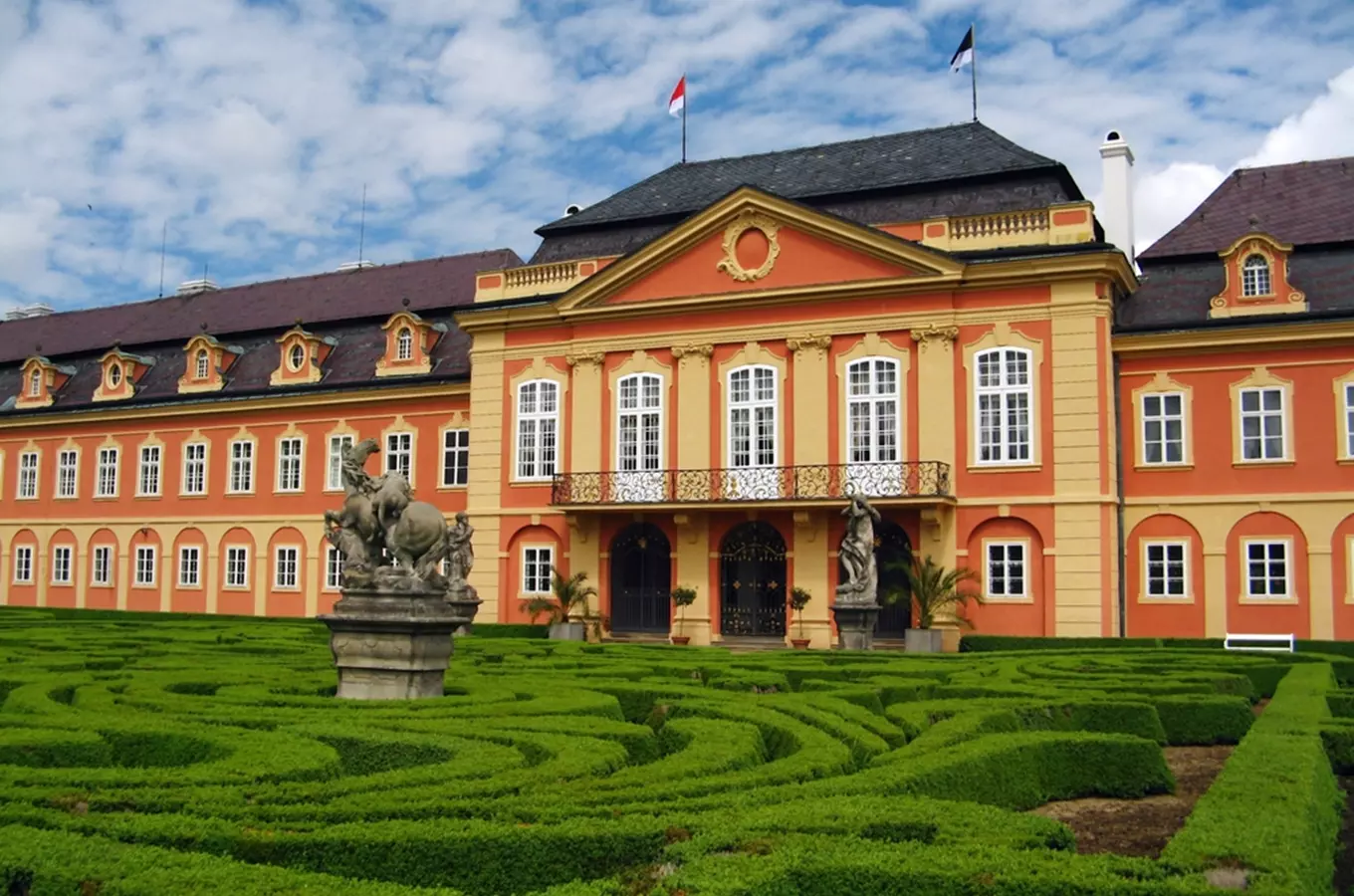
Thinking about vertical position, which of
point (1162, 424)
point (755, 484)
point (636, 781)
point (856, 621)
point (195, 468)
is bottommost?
point (636, 781)

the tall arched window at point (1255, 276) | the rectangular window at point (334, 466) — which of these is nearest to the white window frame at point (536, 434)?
the rectangular window at point (334, 466)

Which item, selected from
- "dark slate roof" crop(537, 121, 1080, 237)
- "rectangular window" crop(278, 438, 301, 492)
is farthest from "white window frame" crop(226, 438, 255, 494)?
"dark slate roof" crop(537, 121, 1080, 237)

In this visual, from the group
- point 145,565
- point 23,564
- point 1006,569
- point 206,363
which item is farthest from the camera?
point 23,564

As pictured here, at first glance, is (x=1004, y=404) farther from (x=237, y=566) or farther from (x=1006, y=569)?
(x=237, y=566)

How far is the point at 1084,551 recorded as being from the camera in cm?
2520

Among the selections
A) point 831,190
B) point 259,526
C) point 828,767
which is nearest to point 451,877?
point 828,767

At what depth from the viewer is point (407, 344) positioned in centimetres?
3450

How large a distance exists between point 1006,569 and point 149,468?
24502 mm

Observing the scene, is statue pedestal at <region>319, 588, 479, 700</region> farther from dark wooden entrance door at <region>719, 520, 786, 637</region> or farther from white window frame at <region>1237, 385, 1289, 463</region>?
white window frame at <region>1237, 385, 1289, 463</region>

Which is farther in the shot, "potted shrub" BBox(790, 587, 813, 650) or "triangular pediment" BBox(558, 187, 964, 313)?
"triangular pediment" BBox(558, 187, 964, 313)

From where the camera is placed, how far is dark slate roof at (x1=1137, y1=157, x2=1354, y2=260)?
26870mm

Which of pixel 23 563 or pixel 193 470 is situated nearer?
pixel 193 470

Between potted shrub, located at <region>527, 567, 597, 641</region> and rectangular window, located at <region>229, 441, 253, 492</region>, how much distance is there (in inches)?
445

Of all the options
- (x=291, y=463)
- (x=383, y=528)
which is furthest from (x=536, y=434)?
(x=383, y=528)
